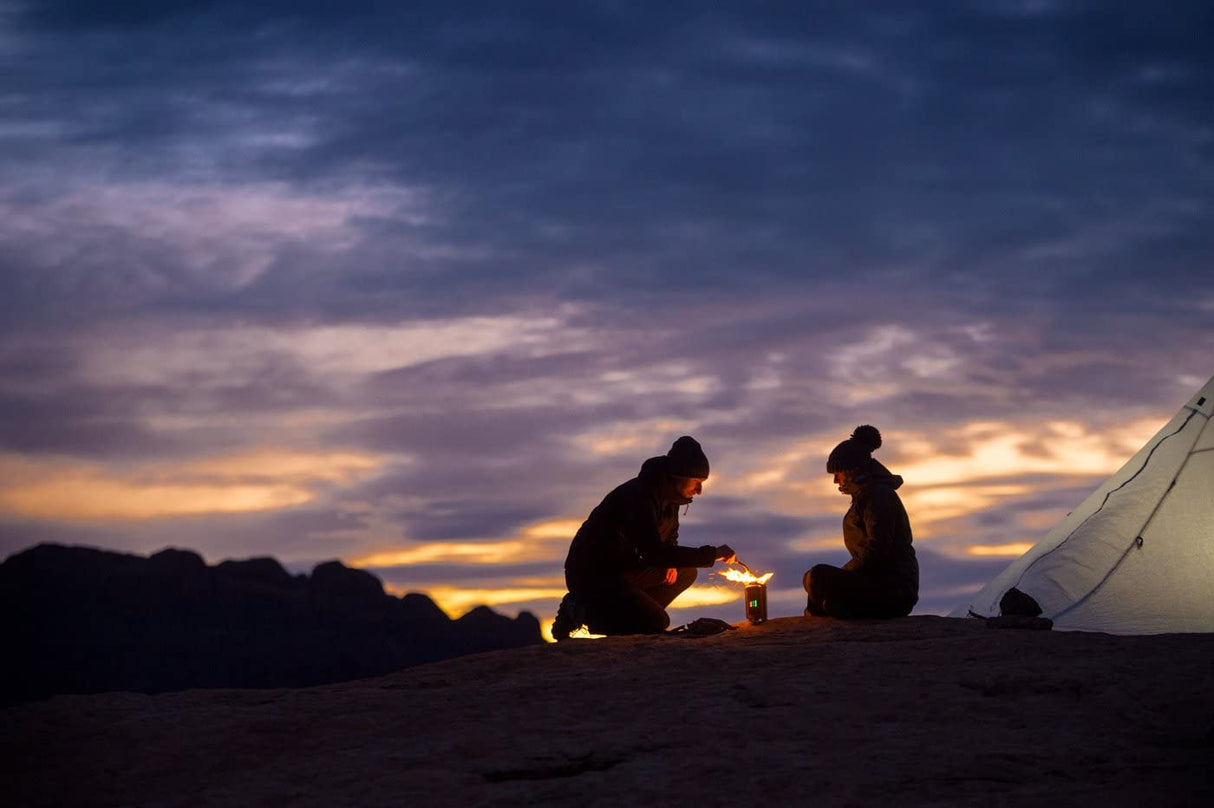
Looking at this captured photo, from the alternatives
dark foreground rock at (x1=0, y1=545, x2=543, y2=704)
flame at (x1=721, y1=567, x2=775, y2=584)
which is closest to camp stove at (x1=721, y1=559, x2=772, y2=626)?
flame at (x1=721, y1=567, x2=775, y2=584)

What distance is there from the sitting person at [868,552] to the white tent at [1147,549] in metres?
2.28

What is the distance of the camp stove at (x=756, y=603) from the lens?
31.5 feet

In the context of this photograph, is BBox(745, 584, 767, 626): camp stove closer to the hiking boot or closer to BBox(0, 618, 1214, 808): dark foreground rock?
the hiking boot

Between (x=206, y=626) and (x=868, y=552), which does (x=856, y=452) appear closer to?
(x=868, y=552)

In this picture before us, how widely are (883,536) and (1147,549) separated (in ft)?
10.0

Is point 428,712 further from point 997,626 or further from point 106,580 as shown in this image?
point 106,580

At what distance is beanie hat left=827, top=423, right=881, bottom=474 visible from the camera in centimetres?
988

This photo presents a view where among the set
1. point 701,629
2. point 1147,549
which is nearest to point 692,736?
point 701,629

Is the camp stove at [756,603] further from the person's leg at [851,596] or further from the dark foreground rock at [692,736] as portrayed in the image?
the dark foreground rock at [692,736]

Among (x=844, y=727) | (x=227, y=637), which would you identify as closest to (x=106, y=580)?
(x=227, y=637)

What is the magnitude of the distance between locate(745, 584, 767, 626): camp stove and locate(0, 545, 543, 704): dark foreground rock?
46.0 metres

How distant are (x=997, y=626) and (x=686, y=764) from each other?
4904mm

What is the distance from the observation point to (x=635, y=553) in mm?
9883

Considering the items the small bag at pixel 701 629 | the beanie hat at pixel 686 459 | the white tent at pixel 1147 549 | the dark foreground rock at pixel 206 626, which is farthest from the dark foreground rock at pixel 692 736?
the dark foreground rock at pixel 206 626
